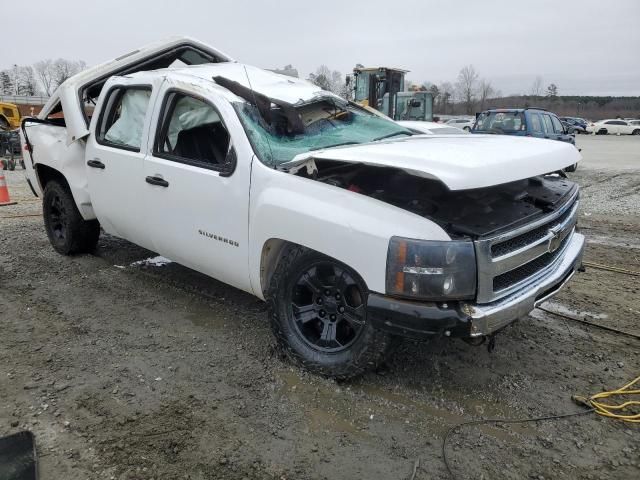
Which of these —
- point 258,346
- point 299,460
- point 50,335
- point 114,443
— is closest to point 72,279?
point 50,335

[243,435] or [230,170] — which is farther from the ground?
[230,170]

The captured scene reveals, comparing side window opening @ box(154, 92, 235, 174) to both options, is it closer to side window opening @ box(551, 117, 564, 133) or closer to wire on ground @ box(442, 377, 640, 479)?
wire on ground @ box(442, 377, 640, 479)

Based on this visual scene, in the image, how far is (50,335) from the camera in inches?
147

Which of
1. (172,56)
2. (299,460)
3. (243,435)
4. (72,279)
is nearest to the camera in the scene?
(299,460)

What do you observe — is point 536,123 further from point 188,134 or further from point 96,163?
point 96,163

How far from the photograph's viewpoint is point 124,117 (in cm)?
442

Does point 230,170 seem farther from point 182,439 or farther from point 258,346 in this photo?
point 182,439

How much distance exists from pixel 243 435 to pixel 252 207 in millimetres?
1354

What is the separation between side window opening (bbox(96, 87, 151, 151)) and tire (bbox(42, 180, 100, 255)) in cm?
107

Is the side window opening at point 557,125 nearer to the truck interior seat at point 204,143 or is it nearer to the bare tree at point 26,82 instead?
the truck interior seat at point 204,143

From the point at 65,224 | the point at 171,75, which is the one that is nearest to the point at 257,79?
the point at 171,75

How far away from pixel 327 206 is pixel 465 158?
0.79m

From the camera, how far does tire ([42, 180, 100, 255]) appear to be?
17.2ft

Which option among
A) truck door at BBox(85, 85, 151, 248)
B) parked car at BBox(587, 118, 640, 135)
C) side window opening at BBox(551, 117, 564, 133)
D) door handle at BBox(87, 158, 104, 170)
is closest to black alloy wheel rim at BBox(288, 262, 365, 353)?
truck door at BBox(85, 85, 151, 248)
